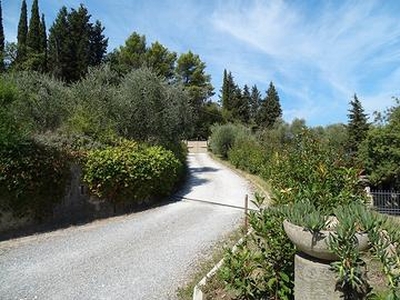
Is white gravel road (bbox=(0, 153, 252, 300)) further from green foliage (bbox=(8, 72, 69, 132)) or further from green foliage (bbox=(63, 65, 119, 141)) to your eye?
green foliage (bbox=(8, 72, 69, 132))

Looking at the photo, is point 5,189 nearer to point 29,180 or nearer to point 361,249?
point 29,180

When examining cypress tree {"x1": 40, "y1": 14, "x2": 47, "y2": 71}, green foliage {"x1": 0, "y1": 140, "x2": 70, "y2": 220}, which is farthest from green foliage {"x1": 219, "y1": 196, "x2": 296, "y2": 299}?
cypress tree {"x1": 40, "y1": 14, "x2": 47, "y2": 71}

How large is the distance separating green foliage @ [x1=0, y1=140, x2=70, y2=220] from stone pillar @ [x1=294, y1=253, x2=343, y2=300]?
807 cm

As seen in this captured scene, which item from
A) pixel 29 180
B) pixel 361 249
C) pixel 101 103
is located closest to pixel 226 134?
pixel 101 103

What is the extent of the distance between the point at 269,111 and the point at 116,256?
2305 inches

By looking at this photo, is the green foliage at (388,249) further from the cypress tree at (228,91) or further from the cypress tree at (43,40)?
the cypress tree at (228,91)

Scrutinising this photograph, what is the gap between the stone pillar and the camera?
3.35m

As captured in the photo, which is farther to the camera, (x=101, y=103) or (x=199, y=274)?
(x=101, y=103)

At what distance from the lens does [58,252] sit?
26.0 feet

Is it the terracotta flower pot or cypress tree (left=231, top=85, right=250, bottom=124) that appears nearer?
the terracotta flower pot

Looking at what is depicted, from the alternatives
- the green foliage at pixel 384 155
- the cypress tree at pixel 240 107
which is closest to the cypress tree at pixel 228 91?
the cypress tree at pixel 240 107

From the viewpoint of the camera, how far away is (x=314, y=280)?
344 cm

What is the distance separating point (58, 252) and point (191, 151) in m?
33.7

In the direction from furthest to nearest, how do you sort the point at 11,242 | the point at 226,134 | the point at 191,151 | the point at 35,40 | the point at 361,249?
the point at 191,151 → the point at 35,40 → the point at 226,134 → the point at 11,242 → the point at 361,249
